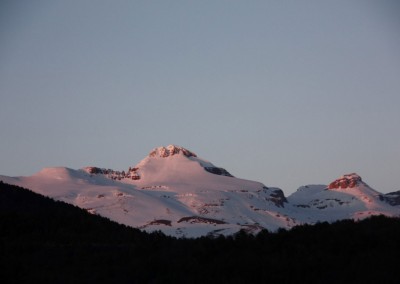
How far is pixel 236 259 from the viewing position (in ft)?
76.5

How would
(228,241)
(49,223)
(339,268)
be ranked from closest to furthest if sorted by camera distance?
(339,268) → (228,241) → (49,223)

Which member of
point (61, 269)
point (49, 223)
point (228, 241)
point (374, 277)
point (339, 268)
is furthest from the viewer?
point (49, 223)

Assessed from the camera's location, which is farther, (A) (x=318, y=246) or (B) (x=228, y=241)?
(B) (x=228, y=241)

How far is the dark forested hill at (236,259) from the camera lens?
69.6 feet

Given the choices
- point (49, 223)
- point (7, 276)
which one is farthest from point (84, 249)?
point (49, 223)

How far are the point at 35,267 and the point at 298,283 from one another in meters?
10.1

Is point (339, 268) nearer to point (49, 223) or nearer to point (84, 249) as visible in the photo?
point (84, 249)

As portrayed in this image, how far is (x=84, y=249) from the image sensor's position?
2864 cm

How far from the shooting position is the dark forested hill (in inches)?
835

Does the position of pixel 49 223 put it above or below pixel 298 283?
above

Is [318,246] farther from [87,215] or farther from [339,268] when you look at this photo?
[87,215]

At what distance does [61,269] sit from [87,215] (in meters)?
26.3

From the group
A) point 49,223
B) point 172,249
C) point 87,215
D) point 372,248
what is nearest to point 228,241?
point 172,249

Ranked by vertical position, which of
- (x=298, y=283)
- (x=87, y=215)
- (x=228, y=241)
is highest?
(x=87, y=215)
